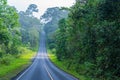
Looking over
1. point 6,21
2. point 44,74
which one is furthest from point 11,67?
point 44,74

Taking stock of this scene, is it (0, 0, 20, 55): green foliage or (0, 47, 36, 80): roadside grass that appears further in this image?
(0, 0, 20, 55): green foliage

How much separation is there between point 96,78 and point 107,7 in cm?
717

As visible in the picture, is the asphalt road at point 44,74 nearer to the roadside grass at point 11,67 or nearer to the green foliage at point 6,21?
the roadside grass at point 11,67

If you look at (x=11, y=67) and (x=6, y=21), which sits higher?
(x=6, y=21)

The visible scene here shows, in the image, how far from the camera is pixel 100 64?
96.1 feet

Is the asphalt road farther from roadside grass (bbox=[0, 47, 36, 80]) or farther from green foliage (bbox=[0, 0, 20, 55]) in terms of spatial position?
green foliage (bbox=[0, 0, 20, 55])

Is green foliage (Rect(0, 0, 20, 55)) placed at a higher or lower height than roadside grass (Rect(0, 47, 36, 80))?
higher

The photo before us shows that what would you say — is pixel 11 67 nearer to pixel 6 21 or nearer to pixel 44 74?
pixel 6 21

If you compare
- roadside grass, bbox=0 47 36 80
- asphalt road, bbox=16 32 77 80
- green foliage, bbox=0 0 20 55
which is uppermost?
green foliage, bbox=0 0 20 55

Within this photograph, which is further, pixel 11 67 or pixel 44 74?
pixel 11 67

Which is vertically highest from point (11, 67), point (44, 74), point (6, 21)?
point (6, 21)

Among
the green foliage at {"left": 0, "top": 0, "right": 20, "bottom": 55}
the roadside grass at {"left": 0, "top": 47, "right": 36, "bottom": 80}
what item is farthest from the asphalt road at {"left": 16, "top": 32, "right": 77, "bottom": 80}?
the green foliage at {"left": 0, "top": 0, "right": 20, "bottom": 55}

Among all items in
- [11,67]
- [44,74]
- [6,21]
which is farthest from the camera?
[11,67]

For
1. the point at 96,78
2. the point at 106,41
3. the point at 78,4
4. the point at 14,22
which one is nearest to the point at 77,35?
the point at 78,4
